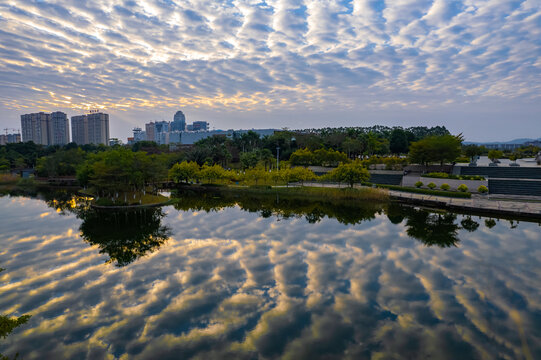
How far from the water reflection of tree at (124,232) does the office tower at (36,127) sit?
196684 mm

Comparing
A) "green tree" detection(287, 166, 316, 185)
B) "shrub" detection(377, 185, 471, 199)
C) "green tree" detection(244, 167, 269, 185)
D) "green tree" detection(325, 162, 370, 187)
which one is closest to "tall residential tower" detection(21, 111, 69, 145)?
"green tree" detection(244, 167, 269, 185)

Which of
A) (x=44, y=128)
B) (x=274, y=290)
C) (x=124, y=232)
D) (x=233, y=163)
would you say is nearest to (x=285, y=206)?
(x=124, y=232)

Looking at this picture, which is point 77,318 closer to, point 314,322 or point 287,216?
point 314,322

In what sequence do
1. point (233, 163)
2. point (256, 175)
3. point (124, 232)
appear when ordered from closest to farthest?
point (124, 232)
point (256, 175)
point (233, 163)

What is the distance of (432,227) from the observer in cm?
2820

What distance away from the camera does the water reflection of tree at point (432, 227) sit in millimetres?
24406

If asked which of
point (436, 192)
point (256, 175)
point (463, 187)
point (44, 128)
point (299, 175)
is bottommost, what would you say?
point (436, 192)

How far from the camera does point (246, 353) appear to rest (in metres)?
11.6

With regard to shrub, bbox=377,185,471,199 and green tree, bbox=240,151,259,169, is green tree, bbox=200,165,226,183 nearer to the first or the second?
green tree, bbox=240,151,259,169

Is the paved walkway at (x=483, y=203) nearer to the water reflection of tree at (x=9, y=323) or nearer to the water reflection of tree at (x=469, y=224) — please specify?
the water reflection of tree at (x=469, y=224)

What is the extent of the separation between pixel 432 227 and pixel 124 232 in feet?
91.8

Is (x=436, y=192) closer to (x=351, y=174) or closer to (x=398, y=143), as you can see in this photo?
(x=351, y=174)

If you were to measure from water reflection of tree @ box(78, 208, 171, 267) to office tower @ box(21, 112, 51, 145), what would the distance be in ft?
645

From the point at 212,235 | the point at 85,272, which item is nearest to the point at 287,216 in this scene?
the point at 212,235
